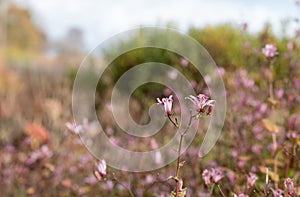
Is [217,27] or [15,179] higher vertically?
[217,27]

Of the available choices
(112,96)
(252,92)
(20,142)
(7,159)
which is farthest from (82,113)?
(252,92)

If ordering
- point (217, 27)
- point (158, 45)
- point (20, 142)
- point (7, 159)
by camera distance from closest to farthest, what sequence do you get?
point (7, 159), point (20, 142), point (158, 45), point (217, 27)

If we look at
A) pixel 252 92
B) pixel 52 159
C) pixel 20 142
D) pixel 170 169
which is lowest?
pixel 20 142

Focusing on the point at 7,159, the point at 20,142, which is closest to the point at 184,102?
the point at 7,159

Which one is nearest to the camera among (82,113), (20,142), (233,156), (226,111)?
(233,156)

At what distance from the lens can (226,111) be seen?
4.35 m

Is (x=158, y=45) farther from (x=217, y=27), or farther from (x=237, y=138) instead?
(x=237, y=138)

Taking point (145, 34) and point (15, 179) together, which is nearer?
point (15, 179)

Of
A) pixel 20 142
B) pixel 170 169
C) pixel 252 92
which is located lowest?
pixel 20 142

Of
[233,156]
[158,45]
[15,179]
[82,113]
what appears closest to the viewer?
[233,156]

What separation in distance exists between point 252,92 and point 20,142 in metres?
3.58

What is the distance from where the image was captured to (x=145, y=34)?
10312mm

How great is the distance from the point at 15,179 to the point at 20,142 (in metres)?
2.58

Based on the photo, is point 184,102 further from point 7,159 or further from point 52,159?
point 7,159
